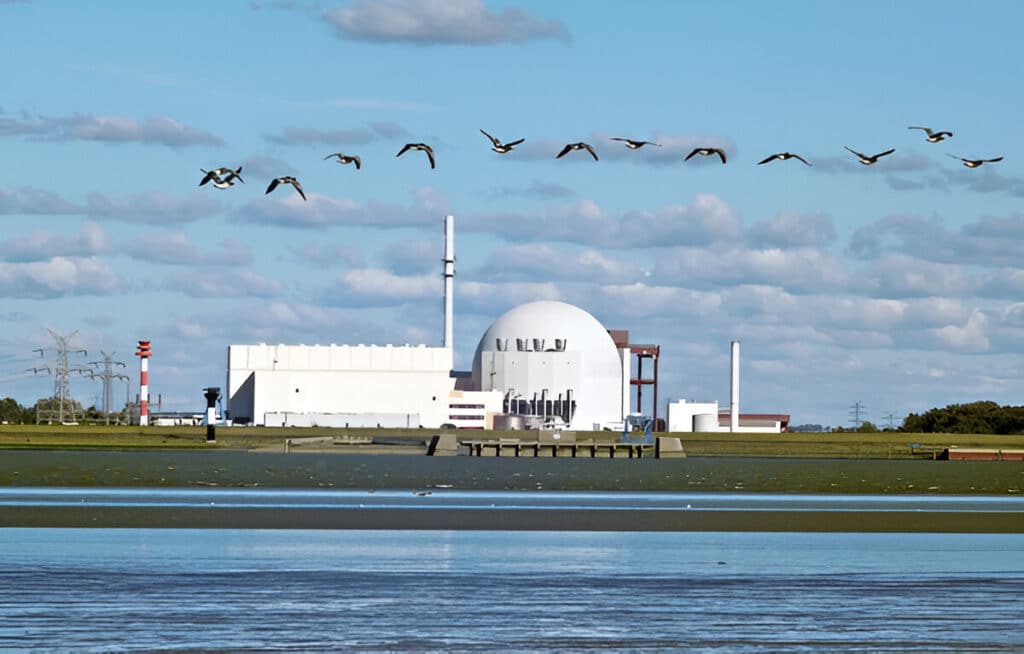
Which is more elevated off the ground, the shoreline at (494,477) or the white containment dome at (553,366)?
the white containment dome at (553,366)

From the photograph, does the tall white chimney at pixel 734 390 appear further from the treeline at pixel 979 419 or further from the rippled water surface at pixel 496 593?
the rippled water surface at pixel 496 593

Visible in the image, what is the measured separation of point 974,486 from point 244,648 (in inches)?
2007

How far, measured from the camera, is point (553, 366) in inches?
7362

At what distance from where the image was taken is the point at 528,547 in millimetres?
29438

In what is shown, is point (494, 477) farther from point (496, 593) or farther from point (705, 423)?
point (705, 423)

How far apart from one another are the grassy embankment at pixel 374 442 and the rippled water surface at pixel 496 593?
86.7 m

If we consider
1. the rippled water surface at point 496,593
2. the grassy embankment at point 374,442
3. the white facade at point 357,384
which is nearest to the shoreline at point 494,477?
the rippled water surface at point 496,593

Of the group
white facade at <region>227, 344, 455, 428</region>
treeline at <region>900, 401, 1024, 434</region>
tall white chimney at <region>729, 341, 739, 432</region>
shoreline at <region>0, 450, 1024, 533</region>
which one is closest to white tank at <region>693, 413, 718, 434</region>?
tall white chimney at <region>729, 341, 739, 432</region>

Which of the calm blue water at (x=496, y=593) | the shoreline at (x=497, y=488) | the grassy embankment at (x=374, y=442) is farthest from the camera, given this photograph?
the grassy embankment at (x=374, y=442)

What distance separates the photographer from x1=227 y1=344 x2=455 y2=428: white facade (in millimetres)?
178500

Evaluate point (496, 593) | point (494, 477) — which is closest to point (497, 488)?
point (494, 477)

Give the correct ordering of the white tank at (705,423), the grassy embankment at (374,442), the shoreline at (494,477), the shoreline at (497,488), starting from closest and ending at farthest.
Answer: the shoreline at (497,488), the shoreline at (494,477), the grassy embankment at (374,442), the white tank at (705,423)

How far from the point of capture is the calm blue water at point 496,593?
17484 mm

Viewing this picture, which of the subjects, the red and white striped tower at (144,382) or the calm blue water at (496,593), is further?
the red and white striped tower at (144,382)
